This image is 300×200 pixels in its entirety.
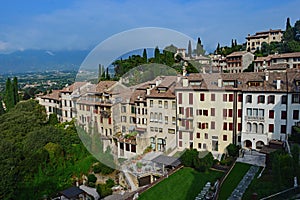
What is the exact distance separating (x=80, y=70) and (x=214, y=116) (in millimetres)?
11167

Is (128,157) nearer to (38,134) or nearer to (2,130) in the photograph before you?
(38,134)

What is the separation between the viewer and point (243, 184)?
13.5 meters

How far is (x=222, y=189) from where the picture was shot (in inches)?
521

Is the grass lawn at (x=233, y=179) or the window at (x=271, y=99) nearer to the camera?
the grass lawn at (x=233, y=179)

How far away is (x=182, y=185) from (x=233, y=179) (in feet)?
9.15

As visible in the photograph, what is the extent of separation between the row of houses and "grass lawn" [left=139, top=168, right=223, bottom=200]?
13.5 feet

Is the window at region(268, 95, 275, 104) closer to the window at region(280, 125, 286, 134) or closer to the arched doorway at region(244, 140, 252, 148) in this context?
the window at region(280, 125, 286, 134)

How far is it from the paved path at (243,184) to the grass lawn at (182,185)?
5.54 feet

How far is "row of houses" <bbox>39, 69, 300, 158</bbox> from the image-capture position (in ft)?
61.0

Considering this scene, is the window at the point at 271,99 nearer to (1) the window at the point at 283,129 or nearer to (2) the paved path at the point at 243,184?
(1) the window at the point at 283,129

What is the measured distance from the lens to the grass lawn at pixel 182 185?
13367mm

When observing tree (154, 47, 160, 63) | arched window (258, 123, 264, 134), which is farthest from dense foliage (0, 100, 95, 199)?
arched window (258, 123, 264, 134)

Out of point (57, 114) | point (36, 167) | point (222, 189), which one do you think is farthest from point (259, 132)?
point (57, 114)

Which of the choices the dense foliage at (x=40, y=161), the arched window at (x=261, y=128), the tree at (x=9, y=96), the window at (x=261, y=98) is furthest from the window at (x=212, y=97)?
the tree at (x=9, y=96)
